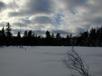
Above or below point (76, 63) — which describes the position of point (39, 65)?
below

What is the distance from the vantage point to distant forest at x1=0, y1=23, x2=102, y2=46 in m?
96.7

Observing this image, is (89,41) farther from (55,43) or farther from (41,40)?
(41,40)

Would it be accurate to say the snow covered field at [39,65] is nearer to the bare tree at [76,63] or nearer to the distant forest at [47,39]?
the bare tree at [76,63]

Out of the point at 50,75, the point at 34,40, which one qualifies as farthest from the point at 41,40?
the point at 50,75

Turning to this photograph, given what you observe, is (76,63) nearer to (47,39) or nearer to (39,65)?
(39,65)

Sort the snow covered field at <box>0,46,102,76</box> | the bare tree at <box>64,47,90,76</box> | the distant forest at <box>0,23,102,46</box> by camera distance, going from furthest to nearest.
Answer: the distant forest at <box>0,23,102,46</box>, the snow covered field at <box>0,46,102,76</box>, the bare tree at <box>64,47,90,76</box>

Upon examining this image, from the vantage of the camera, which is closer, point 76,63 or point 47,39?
point 76,63

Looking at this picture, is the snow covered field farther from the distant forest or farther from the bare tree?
the distant forest

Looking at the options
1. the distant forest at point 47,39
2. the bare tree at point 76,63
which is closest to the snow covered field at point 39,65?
the bare tree at point 76,63

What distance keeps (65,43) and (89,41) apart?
634 inches

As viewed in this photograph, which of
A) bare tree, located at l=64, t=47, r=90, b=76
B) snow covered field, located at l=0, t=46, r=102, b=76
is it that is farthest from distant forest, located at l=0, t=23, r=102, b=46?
bare tree, located at l=64, t=47, r=90, b=76

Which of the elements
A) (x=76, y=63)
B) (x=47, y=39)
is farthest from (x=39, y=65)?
(x=47, y=39)

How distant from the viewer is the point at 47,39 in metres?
122

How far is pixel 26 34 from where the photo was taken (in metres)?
112
